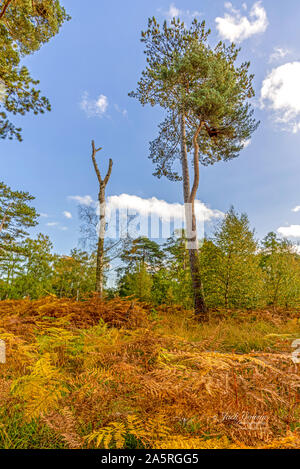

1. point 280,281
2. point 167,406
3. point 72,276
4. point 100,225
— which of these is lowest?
point 167,406

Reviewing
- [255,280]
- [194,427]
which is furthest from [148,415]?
[255,280]

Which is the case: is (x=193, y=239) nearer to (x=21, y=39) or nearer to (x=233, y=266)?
(x=233, y=266)

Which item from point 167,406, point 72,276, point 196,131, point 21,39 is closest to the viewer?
point 167,406

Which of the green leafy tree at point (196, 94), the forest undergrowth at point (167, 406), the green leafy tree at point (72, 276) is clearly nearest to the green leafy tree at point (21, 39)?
the green leafy tree at point (196, 94)

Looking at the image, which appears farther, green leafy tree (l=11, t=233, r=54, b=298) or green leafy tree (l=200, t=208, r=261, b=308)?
green leafy tree (l=11, t=233, r=54, b=298)

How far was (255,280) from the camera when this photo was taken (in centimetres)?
620

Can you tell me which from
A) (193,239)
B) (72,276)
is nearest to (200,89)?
(193,239)

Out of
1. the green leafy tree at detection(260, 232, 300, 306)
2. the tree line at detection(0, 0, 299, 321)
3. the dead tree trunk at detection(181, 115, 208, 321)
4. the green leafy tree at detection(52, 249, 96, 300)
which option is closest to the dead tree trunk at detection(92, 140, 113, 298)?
the tree line at detection(0, 0, 299, 321)

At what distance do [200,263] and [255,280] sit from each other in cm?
167

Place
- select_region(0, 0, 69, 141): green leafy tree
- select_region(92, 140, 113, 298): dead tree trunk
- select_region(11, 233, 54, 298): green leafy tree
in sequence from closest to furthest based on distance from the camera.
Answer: select_region(0, 0, 69, 141): green leafy tree < select_region(92, 140, 113, 298): dead tree trunk < select_region(11, 233, 54, 298): green leafy tree

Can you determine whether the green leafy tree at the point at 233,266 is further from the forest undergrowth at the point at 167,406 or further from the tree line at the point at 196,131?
the forest undergrowth at the point at 167,406

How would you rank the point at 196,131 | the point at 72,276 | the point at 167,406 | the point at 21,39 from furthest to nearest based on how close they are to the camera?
the point at 72,276, the point at 196,131, the point at 21,39, the point at 167,406

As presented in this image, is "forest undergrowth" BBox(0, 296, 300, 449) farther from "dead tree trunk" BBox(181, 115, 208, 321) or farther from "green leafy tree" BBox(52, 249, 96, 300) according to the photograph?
"green leafy tree" BBox(52, 249, 96, 300)
